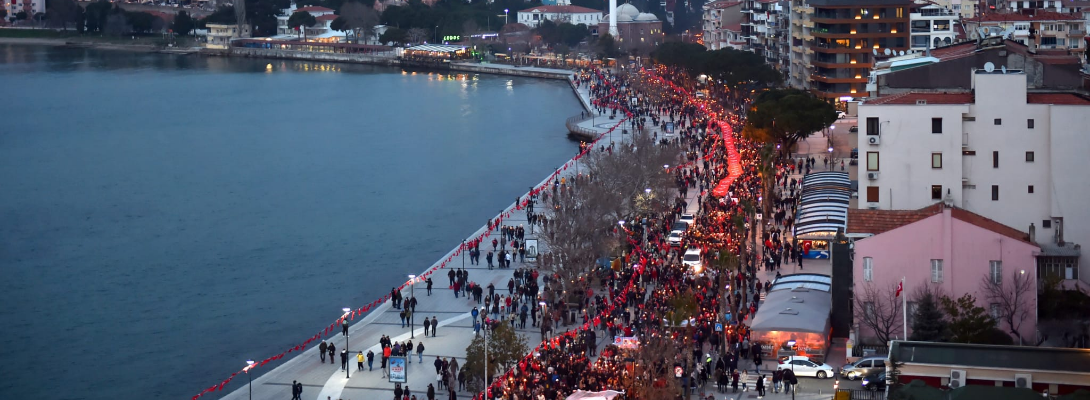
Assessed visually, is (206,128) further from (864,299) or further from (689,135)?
(864,299)

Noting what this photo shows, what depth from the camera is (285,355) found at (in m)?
21.3

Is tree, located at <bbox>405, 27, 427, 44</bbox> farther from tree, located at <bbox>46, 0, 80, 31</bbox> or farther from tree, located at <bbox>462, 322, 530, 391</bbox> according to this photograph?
tree, located at <bbox>462, 322, 530, 391</bbox>

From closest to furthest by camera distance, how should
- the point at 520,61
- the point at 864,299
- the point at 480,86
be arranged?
the point at 864,299
the point at 480,86
the point at 520,61

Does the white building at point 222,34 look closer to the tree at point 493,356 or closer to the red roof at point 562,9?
the red roof at point 562,9

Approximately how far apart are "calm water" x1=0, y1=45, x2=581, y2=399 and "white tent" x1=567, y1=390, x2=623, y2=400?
25.3 feet

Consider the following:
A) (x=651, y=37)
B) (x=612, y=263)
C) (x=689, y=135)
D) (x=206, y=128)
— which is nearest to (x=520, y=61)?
(x=651, y=37)

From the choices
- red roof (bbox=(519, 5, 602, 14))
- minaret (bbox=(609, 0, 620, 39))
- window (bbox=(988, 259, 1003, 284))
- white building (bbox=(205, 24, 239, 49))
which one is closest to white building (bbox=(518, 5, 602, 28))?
red roof (bbox=(519, 5, 602, 14))

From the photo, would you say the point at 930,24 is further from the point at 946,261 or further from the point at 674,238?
the point at 946,261

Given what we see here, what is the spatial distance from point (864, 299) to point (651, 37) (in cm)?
6656

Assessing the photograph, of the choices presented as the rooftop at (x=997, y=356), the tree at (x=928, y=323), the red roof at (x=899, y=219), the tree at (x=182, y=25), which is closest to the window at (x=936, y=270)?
the red roof at (x=899, y=219)

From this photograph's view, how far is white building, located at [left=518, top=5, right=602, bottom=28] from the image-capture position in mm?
90375

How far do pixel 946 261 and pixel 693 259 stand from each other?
18.3ft

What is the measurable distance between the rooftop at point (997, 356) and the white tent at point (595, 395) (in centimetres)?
284

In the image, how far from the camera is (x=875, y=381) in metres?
14.8
